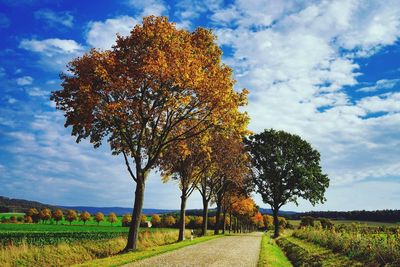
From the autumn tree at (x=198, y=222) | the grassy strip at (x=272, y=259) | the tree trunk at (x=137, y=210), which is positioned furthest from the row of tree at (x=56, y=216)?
the grassy strip at (x=272, y=259)

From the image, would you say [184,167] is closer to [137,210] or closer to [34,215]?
[137,210]

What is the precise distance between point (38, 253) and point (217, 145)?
90.6ft

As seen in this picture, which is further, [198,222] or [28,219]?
[28,219]

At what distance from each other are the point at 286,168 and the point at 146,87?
4082cm

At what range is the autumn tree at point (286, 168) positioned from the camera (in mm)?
60812

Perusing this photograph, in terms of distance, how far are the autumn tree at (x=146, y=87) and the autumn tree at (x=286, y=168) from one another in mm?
34918

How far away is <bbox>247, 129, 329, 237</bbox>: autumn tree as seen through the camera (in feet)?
200

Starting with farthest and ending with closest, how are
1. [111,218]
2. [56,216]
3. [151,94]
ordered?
[111,218] < [56,216] < [151,94]

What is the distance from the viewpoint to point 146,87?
26.3m

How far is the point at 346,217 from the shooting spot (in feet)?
468

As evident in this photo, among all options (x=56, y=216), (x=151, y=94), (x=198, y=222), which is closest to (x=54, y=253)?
(x=151, y=94)

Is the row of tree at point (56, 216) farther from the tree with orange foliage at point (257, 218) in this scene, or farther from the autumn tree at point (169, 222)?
the tree with orange foliage at point (257, 218)

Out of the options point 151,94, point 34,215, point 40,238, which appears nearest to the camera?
point 151,94

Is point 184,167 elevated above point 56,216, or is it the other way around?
point 184,167
